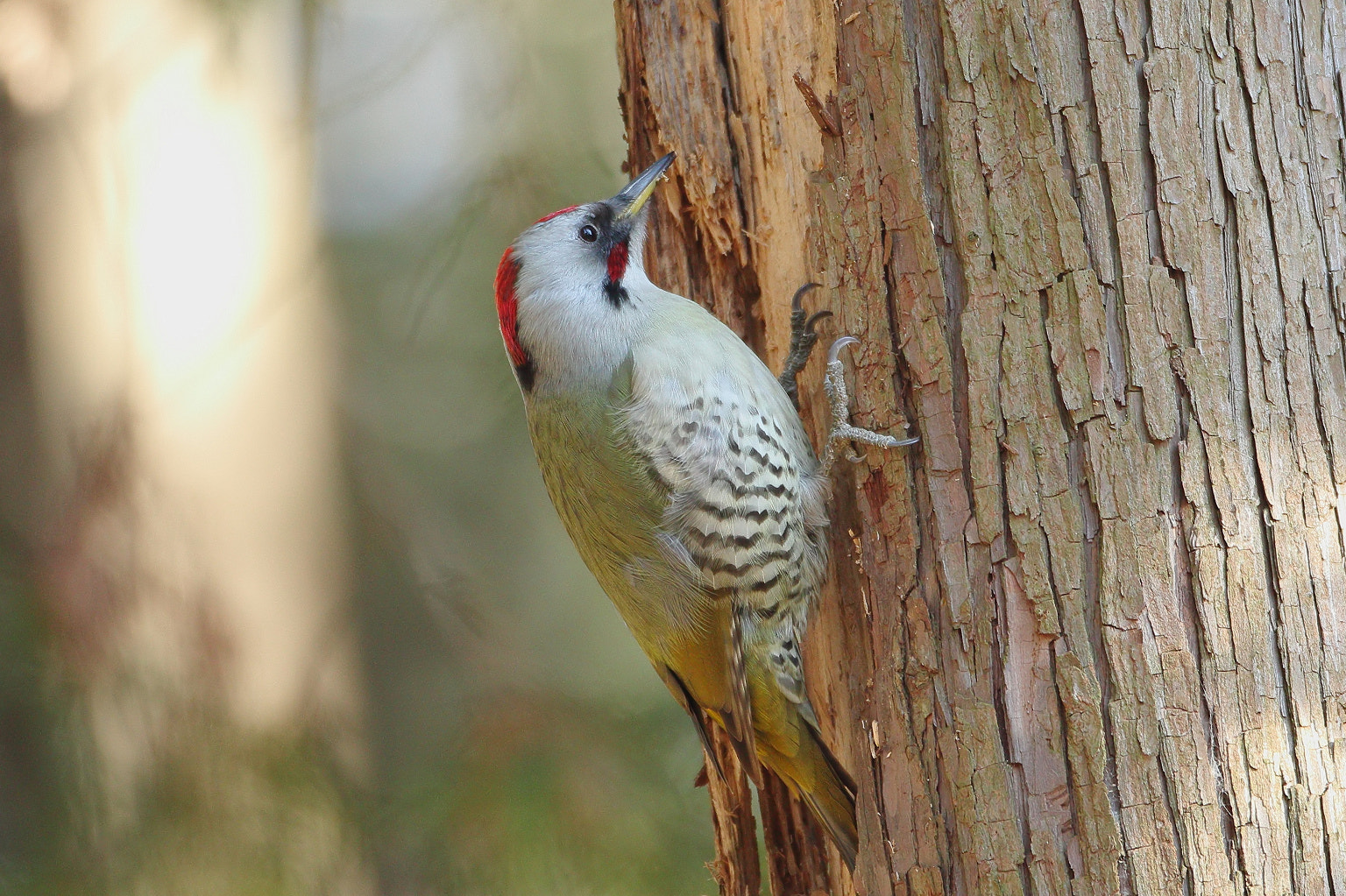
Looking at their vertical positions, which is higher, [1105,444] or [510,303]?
[510,303]

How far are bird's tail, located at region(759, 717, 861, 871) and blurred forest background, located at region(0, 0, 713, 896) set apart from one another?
1.24 metres

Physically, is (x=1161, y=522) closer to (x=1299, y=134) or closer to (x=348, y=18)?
(x=1299, y=134)

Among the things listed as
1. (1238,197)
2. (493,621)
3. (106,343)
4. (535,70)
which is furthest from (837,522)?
(106,343)

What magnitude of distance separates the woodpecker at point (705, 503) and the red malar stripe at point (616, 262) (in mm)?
118

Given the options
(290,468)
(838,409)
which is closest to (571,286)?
(838,409)

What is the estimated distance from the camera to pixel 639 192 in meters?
2.89

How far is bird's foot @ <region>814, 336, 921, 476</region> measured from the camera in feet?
7.36

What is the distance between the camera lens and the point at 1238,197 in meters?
1.83

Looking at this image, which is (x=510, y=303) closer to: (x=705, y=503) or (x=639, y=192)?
(x=639, y=192)

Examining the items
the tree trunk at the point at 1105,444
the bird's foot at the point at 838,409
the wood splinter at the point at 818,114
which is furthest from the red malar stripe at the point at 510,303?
the tree trunk at the point at 1105,444

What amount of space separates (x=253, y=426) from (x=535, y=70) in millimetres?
2044

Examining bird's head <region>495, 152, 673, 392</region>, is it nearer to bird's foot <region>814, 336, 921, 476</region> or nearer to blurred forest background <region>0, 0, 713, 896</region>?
bird's foot <region>814, 336, 921, 476</region>

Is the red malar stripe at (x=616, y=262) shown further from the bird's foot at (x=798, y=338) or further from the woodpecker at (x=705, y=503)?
the bird's foot at (x=798, y=338)

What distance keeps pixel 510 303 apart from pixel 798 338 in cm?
93
